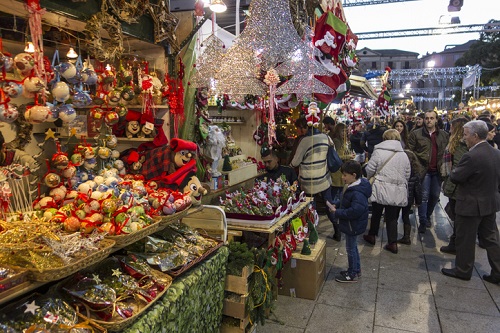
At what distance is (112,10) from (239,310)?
93.6 inches

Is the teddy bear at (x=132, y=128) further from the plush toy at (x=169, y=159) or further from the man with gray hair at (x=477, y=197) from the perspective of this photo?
the man with gray hair at (x=477, y=197)

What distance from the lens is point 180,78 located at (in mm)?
3576

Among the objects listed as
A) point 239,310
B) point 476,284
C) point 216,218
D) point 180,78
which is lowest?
point 476,284

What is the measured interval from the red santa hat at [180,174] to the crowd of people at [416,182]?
5.83 feet

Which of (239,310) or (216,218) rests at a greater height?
(216,218)

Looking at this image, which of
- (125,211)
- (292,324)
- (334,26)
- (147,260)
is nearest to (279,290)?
(292,324)

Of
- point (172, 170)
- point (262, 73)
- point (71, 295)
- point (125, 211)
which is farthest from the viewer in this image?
point (262, 73)

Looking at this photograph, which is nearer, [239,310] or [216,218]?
[239,310]

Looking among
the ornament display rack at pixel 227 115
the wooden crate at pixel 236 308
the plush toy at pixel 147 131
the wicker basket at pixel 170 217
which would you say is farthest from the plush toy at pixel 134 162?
the ornament display rack at pixel 227 115

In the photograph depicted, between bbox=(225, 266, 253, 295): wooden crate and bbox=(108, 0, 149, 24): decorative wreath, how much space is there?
206cm

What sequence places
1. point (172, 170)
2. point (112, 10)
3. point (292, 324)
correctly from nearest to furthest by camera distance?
point (112, 10) → point (172, 170) → point (292, 324)

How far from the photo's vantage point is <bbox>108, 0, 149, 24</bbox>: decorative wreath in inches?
107

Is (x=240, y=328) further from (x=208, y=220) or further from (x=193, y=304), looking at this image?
(x=208, y=220)

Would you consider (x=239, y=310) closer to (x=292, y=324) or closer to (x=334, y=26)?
(x=292, y=324)
